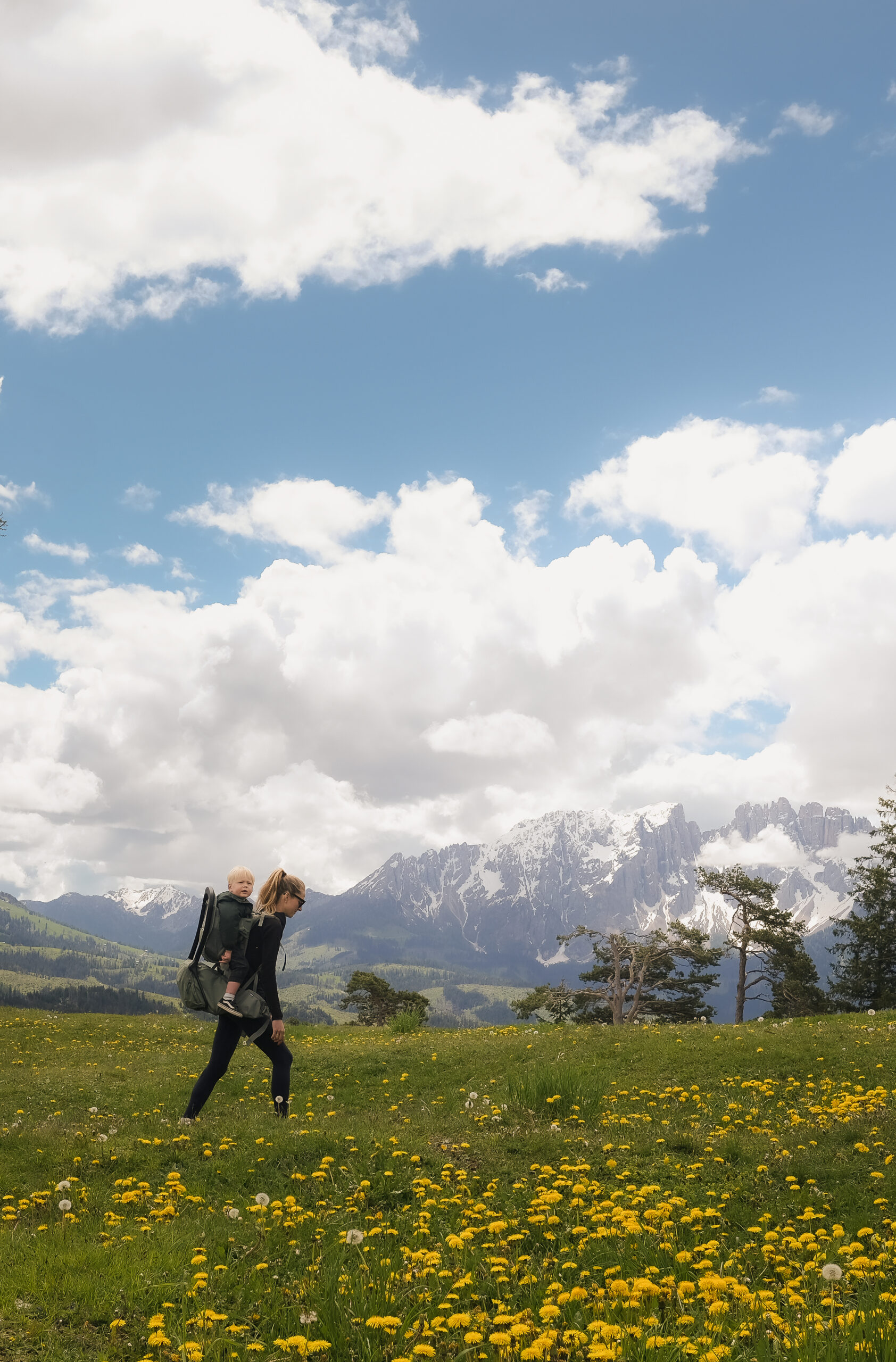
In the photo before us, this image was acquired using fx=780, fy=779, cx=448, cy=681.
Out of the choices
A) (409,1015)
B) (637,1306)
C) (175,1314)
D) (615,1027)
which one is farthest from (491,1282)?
(409,1015)

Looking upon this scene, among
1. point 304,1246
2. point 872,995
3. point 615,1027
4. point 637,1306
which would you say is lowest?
point 872,995

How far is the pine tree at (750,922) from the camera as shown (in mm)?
48406

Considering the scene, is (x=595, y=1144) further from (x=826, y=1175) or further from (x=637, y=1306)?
(x=637, y=1306)

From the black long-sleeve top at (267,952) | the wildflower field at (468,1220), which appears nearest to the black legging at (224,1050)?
the black long-sleeve top at (267,952)

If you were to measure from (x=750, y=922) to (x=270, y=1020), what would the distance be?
46.2 m

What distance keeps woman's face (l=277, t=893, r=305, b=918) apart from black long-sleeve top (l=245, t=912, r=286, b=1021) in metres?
0.15

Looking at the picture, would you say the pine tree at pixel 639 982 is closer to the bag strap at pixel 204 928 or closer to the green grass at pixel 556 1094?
the green grass at pixel 556 1094

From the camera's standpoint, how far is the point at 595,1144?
374 inches

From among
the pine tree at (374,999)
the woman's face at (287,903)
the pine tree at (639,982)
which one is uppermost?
the woman's face at (287,903)

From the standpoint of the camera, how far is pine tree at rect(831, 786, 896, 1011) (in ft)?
165

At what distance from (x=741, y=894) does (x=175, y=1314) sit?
49737 mm

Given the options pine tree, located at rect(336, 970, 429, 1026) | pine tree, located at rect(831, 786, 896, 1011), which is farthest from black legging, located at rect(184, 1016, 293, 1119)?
pine tree, located at rect(336, 970, 429, 1026)

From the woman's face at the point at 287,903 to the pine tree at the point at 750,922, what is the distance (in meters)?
40.3

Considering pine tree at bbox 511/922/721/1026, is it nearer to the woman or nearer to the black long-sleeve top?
the woman
